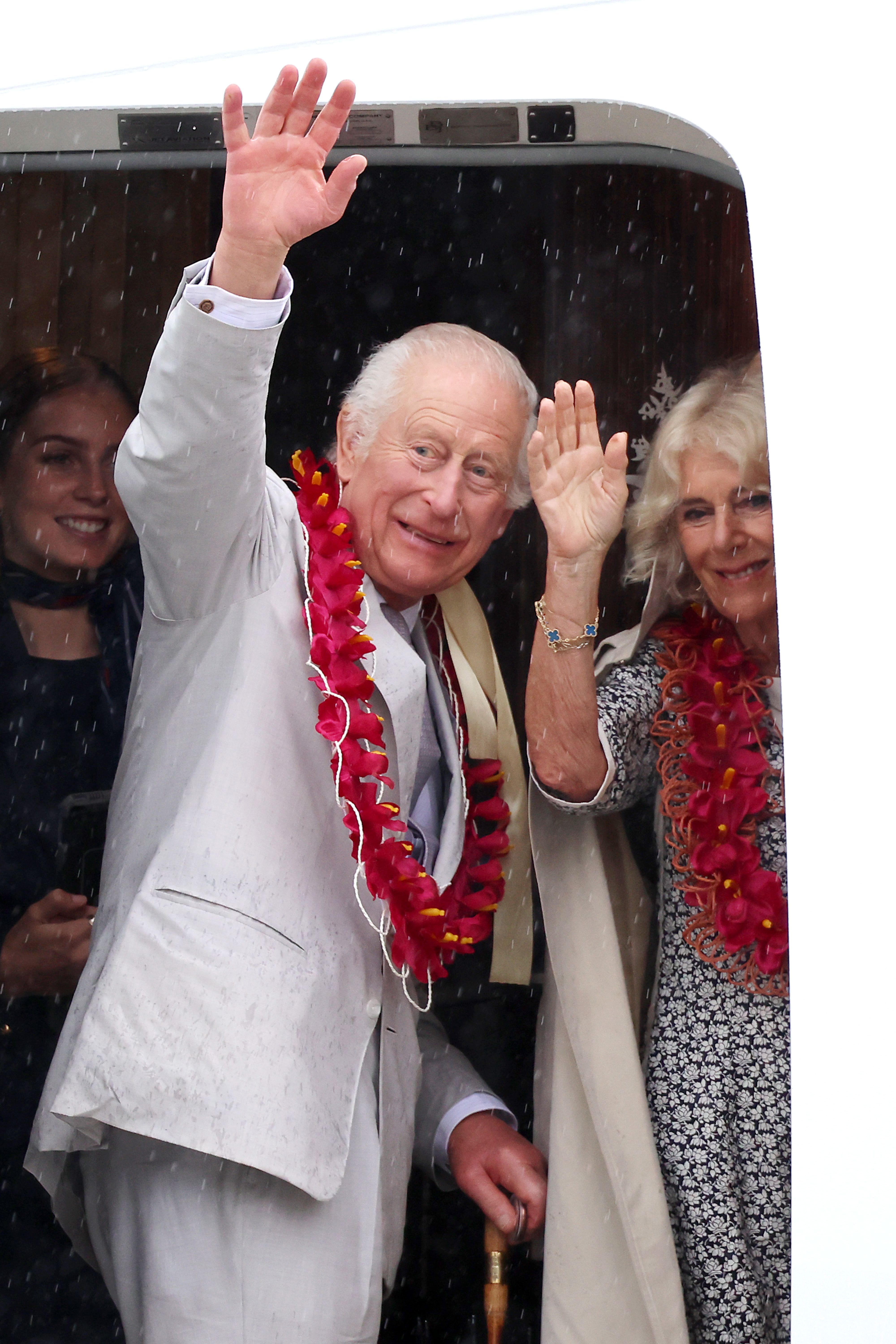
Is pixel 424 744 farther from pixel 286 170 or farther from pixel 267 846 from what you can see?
pixel 286 170

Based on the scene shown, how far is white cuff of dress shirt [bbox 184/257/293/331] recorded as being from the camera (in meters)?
1.36

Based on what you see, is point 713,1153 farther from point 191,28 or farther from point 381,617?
point 191,28

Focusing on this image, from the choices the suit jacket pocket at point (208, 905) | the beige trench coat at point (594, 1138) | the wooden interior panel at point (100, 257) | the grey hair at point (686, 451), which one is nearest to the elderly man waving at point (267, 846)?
the suit jacket pocket at point (208, 905)

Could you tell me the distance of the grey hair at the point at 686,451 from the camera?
1854 millimetres

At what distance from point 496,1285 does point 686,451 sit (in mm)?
1391

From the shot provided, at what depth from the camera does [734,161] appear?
1.24m

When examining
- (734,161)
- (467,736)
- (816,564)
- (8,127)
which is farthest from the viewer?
(467,736)

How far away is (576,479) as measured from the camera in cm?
173

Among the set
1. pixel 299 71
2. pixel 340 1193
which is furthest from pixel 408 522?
pixel 340 1193

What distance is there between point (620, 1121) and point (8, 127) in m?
1.61

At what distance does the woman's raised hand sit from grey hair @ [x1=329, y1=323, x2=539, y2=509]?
20cm

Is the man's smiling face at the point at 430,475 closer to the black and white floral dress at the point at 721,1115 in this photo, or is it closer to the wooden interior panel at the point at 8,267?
the black and white floral dress at the point at 721,1115

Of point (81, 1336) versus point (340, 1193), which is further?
point (81, 1336)

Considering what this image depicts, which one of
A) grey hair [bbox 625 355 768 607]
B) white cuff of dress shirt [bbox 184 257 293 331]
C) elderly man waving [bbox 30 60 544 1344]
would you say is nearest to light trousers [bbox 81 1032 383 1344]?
elderly man waving [bbox 30 60 544 1344]
